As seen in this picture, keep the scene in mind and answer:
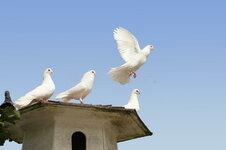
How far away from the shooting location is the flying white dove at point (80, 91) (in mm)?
8633

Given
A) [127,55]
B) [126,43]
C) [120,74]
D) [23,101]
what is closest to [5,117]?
[23,101]

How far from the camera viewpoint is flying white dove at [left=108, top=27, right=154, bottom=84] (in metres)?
10.1

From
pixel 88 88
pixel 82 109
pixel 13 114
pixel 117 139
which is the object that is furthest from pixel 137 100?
pixel 13 114

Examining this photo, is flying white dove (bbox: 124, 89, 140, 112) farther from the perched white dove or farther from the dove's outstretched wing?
the perched white dove

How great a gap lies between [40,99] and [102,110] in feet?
4.83

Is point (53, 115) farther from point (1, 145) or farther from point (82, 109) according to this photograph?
point (1, 145)

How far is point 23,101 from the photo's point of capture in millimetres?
8297

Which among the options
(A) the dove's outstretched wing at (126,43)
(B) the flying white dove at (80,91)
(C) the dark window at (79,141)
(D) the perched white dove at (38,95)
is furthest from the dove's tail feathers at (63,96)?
(A) the dove's outstretched wing at (126,43)

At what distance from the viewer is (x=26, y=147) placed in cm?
866

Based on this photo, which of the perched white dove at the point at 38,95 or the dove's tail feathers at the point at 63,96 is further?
the dove's tail feathers at the point at 63,96

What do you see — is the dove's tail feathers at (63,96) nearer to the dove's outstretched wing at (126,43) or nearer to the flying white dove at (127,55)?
the flying white dove at (127,55)

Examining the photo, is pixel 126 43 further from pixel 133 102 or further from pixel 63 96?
pixel 63 96

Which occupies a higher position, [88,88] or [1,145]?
[88,88]

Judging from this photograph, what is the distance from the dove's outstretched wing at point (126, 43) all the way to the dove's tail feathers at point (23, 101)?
3365 mm
